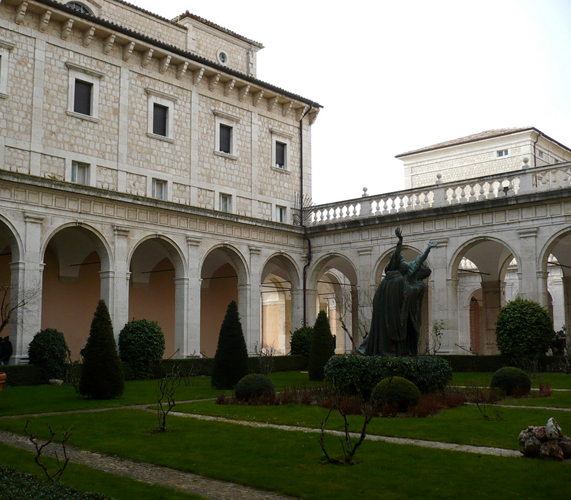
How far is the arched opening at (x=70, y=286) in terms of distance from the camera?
26891 mm

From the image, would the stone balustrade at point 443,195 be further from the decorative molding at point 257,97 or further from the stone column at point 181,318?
the stone column at point 181,318

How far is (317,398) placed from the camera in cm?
1563

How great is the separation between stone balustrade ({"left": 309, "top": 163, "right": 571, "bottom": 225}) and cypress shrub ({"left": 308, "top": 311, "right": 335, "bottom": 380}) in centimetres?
727

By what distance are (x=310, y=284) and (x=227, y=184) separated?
603 cm

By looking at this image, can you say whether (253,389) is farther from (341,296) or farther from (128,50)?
(341,296)

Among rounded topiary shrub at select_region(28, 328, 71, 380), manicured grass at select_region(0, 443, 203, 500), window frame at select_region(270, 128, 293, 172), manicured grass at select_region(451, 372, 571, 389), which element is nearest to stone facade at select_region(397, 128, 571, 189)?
window frame at select_region(270, 128, 293, 172)

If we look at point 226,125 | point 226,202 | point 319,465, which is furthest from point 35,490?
point 226,125

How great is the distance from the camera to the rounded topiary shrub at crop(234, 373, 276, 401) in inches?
601

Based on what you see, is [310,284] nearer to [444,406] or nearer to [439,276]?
[439,276]

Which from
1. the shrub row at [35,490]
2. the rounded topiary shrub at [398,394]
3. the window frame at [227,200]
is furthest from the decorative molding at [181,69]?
the shrub row at [35,490]

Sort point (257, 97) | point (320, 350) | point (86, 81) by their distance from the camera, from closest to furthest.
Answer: point (320, 350), point (86, 81), point (257, 97)

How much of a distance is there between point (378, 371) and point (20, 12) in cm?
1719

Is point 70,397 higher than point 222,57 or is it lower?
lower

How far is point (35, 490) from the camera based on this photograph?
6.63 meters
